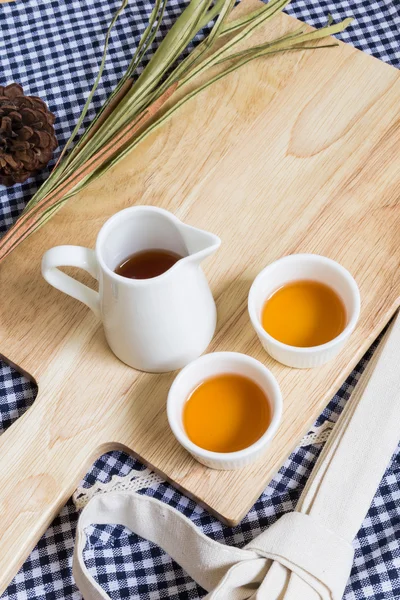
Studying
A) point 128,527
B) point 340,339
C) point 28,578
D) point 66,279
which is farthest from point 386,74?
point 28,578

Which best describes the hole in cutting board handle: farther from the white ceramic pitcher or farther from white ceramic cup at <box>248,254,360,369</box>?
white ceramic cup at <box>248,254,360,369</box>

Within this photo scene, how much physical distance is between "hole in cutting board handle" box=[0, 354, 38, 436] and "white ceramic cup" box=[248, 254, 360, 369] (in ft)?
0.93

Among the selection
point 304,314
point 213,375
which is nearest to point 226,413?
point 213,375

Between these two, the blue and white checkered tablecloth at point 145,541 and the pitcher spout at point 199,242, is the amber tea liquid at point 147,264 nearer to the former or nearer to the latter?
the pitcher spout at point 199,242

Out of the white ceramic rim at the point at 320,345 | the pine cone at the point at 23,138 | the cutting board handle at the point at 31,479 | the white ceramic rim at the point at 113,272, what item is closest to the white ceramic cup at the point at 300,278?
the white ceramic rim at the point at 320,345

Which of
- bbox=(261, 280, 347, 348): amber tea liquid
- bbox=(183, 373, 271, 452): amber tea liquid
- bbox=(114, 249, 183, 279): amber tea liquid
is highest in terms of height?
bbox=(114, 249, 183, 279): amber tea liquid

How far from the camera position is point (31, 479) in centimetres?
92

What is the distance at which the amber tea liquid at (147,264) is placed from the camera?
0.92 metres

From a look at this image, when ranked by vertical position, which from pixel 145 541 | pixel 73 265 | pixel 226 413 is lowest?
pixel 145 541

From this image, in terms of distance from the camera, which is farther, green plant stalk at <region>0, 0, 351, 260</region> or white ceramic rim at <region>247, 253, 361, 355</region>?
green plant stalk at <region>0, 0, 351, 260</region>

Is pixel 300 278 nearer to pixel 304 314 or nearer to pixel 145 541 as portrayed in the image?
pixel 304 314

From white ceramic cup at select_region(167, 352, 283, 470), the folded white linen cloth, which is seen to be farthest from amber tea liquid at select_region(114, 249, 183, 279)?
the folded white linen cloth

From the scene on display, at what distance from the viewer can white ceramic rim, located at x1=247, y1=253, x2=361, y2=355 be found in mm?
910

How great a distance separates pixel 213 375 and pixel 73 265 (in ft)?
0.64
